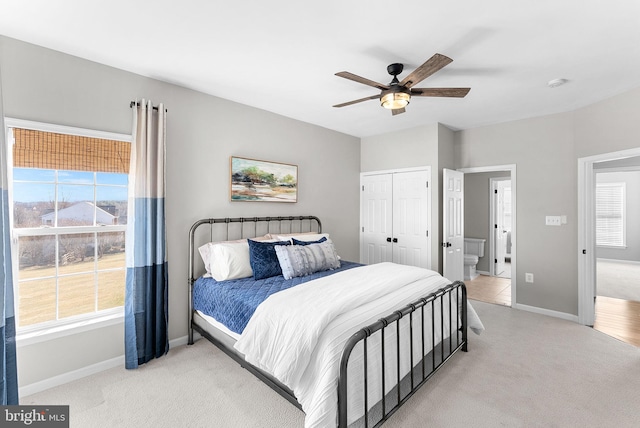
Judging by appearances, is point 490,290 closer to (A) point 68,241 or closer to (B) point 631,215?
(B) point 631,215

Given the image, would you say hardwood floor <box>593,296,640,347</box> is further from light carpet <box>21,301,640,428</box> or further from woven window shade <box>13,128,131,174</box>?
woven window shade <box>13,128,131,174</box>

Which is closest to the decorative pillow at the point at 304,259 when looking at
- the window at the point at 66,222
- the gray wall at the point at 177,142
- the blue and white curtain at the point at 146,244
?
the gray wall at the point at 177,142

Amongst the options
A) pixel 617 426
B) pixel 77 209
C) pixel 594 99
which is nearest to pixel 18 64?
pixel 77 209

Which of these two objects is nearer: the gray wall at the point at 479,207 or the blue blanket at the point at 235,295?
the blue blanket at the point at 235,295

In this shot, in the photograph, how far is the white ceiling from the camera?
1890mm

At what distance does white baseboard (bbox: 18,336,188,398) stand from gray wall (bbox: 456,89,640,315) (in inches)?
197

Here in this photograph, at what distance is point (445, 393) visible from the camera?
225 cm

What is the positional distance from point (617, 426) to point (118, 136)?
4423 millimetres

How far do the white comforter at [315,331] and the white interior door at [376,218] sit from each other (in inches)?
94.7

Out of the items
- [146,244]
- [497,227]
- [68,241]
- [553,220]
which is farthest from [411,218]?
[68,241]

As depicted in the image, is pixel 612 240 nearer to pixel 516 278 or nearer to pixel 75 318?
pixel 516 278

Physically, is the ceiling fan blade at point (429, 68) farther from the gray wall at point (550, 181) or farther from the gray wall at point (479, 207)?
the gray wall at point (479, 207)

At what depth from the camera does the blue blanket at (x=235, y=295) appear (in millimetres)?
2332

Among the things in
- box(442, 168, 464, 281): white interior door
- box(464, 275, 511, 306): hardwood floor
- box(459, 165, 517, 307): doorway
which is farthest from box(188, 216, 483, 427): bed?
box(459, 165, 517, 307): doorway
